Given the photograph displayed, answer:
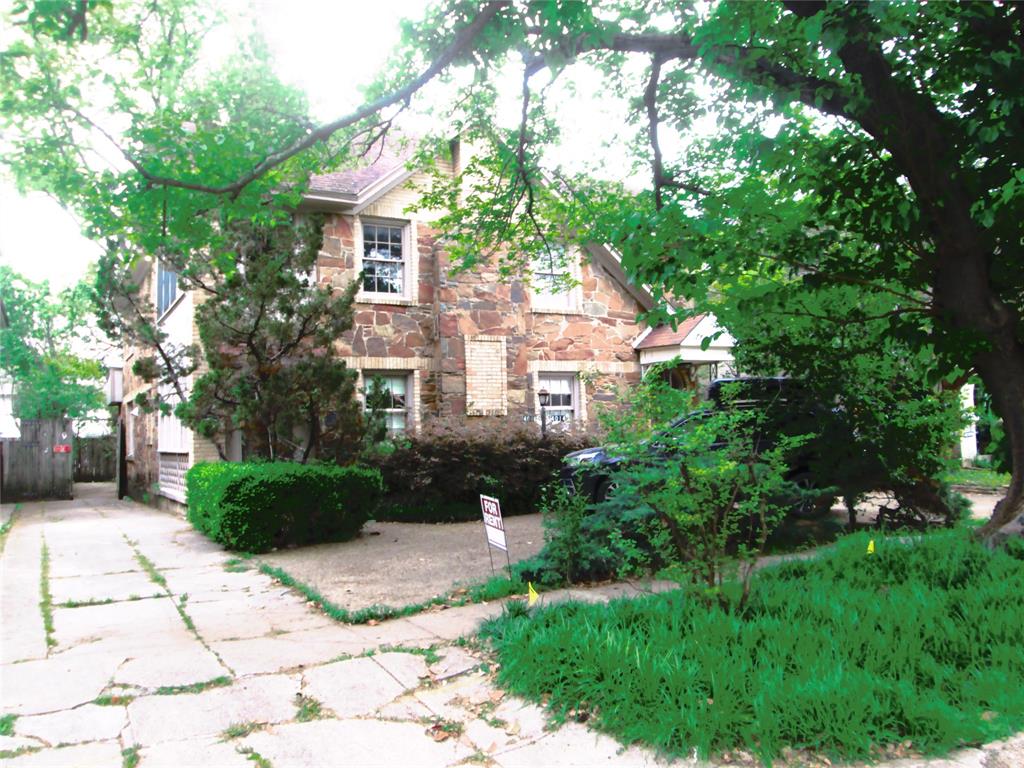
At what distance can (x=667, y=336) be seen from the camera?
624 inches

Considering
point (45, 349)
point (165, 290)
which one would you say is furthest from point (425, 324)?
point (45, 349)

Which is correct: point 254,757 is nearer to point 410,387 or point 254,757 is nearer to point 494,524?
point 494,524

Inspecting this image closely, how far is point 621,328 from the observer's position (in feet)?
54.3

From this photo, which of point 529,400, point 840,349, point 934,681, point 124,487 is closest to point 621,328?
point 529,400

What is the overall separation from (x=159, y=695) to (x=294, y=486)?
5.04 m

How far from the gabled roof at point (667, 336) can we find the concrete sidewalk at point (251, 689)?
963cm

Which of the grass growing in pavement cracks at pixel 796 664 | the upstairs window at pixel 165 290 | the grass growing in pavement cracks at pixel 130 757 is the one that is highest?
the upstairs window at pixel 165 290

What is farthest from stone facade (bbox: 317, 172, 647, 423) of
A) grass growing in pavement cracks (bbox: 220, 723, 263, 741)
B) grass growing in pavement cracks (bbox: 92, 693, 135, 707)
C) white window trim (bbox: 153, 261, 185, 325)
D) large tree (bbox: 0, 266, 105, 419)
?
large tree (bbox: 0, 266, 105, 419)

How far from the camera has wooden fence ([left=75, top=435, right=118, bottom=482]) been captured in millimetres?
29359

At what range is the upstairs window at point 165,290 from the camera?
15734 millimetres

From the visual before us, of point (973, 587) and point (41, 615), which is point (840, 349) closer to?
point (973, 587)

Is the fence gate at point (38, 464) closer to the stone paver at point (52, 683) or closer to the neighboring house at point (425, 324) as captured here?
the neighboring house at point (425, 324)

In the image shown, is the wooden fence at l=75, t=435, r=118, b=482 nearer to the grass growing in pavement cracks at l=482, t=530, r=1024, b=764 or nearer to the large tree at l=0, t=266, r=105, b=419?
the large tree at l=0, t=266, r=105, b=419

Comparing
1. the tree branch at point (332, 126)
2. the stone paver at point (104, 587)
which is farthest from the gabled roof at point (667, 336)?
the stone paver at point (104, 587)
